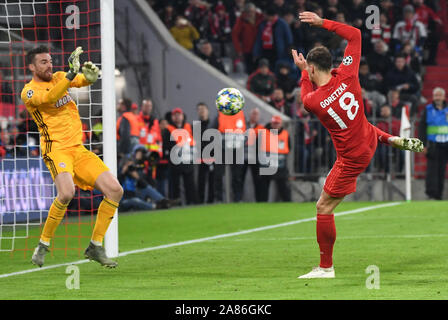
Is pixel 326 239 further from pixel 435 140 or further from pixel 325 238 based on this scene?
pixel 435 140

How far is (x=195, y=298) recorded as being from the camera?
326 inches

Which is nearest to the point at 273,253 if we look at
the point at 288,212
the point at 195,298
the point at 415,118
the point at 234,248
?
the point at 234,248

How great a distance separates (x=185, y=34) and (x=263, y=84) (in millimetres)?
3118

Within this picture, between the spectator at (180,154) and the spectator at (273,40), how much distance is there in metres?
4.67

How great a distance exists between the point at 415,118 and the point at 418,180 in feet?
4.62

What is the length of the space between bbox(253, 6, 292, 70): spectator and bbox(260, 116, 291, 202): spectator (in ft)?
12.9

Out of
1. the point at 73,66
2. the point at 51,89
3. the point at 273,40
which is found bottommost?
the point at 51,89

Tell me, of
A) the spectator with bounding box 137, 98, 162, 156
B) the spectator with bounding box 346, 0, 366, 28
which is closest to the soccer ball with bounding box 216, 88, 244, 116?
the spectator with bounding box 137, 98, 162, 156

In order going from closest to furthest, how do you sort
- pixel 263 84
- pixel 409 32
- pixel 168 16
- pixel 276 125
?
1. pixel 276 125
2. pixel 263 84
3. pixel 409 32
4. pixel 168 16

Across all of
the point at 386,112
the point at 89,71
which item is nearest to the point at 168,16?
the point at 386,112

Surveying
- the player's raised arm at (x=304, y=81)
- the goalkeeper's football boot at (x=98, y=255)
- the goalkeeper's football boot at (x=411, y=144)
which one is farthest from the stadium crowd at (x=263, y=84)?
the goalkeeper's football boot at (x=411, y=144)

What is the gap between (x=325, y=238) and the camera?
965 cm

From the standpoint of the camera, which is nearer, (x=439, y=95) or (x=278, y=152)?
(x=439, y=95)

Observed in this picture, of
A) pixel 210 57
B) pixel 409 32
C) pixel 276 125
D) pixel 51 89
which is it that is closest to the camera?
pixel 51 89
